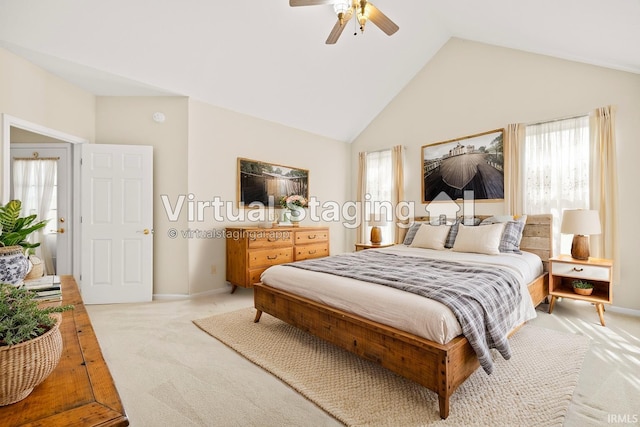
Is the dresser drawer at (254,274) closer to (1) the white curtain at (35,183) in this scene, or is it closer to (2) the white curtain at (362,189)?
(2) the white curtain at (362,189)

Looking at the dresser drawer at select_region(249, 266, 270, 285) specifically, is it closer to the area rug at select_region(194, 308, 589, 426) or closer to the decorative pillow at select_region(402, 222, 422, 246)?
the area rug at select_region(194, 308, 589, 426)

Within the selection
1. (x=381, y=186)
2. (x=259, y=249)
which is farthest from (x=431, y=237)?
(x=259, y=249)

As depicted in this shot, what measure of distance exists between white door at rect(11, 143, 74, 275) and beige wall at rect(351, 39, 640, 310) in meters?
4.77

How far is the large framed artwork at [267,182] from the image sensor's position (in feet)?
14.7

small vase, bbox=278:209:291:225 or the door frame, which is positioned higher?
the door frame

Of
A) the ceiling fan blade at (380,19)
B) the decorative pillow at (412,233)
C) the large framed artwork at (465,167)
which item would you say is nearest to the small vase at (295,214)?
the decorative pillow at (412,233)

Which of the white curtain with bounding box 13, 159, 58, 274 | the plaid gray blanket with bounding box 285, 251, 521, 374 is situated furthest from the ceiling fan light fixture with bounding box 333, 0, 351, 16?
the white curtain with bounding box 13, 159, 58, 274

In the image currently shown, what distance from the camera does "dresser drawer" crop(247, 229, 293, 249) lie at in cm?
398

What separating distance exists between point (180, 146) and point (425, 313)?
3642 millimetres

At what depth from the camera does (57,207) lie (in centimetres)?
391

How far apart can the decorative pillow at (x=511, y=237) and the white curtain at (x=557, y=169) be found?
45 cm

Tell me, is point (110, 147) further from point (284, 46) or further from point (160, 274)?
point (284, 46)

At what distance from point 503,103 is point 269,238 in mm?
3719

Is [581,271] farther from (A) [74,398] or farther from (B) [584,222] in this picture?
(A) [74,398]
